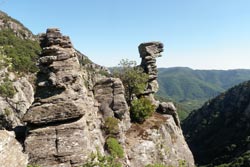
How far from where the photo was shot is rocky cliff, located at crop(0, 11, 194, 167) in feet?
96.0

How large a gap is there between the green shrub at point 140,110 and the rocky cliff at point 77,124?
0.98m

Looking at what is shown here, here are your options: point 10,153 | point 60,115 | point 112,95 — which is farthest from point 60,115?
point 112,95

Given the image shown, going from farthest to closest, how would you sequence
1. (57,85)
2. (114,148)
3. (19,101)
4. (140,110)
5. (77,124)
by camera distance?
1. (19,101)
2. (140,110)
3. (114,148)
4. (57,85)
5. (77,124)

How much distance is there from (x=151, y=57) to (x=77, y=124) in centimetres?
2904

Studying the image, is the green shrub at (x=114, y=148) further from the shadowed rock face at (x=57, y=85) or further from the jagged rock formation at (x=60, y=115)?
the shadowed rock face at (x=57, y=85)

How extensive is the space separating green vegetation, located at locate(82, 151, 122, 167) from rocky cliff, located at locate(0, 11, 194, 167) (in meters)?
0.28

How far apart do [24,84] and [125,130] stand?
10973 cm

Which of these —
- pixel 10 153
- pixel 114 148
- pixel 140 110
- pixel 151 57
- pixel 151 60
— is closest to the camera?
pixel 10 153

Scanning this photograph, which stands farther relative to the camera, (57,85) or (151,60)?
(151,60)

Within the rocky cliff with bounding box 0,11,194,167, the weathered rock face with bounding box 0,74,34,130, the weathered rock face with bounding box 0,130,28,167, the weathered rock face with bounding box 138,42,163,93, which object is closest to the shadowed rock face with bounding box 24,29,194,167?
the rocky cliff with bounding box 0,11,194,167

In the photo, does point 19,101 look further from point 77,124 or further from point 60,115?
point 77,124

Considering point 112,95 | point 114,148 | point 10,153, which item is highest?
point 112,95

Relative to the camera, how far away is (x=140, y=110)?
47156 mm

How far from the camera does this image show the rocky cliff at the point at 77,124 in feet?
96.0
